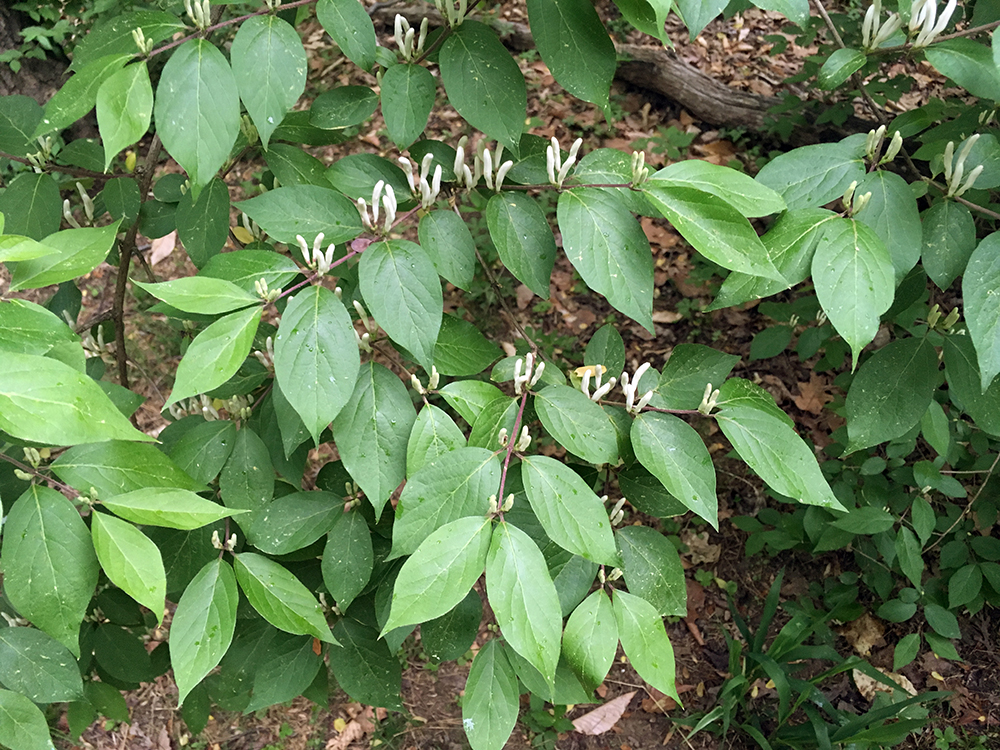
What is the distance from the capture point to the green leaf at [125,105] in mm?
971

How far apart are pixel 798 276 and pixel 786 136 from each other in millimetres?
2918

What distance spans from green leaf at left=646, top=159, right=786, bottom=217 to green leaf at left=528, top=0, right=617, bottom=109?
195mm

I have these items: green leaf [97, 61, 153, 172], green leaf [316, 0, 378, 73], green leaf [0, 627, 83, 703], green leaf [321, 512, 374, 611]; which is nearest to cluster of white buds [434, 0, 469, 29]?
green leaf [316, 0, 378, 73]

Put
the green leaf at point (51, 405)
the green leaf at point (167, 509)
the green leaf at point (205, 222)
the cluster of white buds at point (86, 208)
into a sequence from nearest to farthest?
the green leaf at point (51, 405) < the green leaf at point (167, 509) < the green leaf at point (205, 222) < the cluster of white buds at point (86, 208)

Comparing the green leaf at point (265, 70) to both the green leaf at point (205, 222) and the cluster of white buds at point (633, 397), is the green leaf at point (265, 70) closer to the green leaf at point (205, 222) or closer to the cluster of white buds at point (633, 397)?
the green leaf at point (205, 222)

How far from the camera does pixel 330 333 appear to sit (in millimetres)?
980

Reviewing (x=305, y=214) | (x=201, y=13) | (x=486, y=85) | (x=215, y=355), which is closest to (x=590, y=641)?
(x=215, y=355)

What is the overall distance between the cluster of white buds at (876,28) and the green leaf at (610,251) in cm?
51

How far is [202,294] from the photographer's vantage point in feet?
3.25

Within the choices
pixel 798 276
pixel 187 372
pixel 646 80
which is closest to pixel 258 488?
pixel 187 372

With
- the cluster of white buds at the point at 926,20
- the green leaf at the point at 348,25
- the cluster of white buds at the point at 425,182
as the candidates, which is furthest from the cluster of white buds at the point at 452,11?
the cluster of white buds at the point at 926,20

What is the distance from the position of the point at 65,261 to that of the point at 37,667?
0.72 meters

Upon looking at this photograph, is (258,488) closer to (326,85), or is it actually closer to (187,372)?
(187,372)

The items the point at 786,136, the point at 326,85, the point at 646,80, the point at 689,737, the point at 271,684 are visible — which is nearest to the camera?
the point at 271,684
